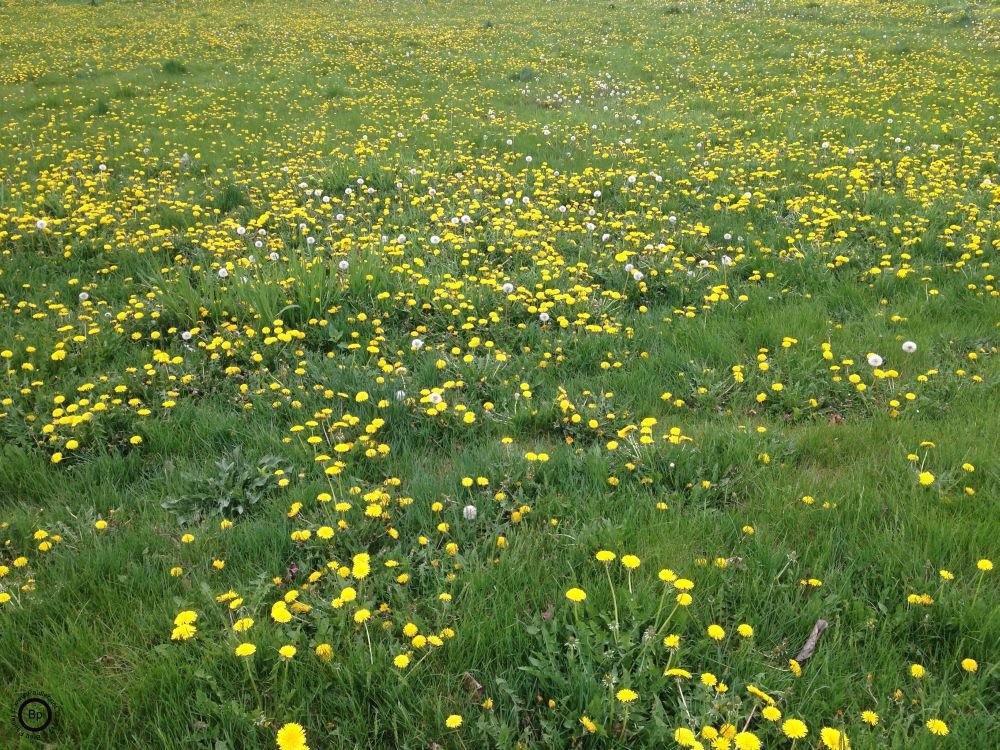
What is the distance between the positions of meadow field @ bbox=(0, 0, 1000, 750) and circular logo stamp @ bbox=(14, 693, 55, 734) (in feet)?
0.06

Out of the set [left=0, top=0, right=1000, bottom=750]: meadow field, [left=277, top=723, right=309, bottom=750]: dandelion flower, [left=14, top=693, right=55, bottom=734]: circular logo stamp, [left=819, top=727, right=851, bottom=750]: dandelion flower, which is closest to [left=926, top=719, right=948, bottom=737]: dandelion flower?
[left=0, top=0, right=1000, bottom=750]: meadow field

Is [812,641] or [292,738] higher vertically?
[292,738]

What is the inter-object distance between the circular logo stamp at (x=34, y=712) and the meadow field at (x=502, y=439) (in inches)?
0.8

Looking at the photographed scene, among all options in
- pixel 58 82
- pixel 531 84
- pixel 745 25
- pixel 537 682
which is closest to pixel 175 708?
pixel 537 682

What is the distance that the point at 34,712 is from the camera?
2219mm

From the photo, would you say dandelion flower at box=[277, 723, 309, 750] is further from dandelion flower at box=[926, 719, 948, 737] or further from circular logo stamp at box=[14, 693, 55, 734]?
dandelion flower at box=[926, 719, 948, 737]

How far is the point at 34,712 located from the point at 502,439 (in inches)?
91.0

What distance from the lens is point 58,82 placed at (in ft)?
42.6

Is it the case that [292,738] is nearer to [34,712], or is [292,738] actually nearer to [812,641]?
[34,712]

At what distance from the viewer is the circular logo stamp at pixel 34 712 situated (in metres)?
2.17

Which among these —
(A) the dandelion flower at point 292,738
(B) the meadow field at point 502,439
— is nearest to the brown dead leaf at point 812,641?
(B) the meadow field at point 502,439

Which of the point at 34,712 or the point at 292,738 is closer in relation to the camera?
the point at 292,738

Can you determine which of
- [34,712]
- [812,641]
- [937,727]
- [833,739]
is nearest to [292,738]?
[34,712]

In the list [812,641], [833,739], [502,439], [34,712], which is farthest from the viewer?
[502,439]
